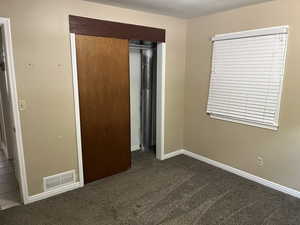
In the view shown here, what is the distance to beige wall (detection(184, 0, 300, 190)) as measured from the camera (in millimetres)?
2561

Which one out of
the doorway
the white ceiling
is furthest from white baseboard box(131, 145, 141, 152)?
the white ceiling

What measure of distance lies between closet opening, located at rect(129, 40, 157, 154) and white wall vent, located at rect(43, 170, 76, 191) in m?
1.59

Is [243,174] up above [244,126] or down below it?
below

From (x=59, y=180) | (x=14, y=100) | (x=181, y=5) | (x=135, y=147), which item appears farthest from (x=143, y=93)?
(x=14, y=100)

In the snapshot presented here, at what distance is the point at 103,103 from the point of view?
298cm

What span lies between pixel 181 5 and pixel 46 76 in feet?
6.35

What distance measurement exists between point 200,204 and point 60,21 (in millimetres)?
2710

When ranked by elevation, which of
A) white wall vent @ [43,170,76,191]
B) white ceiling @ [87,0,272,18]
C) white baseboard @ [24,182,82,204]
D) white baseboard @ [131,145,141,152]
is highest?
white ceiling @ [87,0,272,18]

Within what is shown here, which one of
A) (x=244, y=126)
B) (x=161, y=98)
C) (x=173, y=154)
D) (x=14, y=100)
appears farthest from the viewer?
(x=173, y=154)

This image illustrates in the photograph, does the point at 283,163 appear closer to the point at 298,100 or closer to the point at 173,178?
the point at 298,100

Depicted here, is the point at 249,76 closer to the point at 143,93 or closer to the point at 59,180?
the point at 143,93

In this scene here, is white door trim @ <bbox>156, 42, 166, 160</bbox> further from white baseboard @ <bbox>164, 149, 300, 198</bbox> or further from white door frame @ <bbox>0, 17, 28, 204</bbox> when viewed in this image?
white door frame @ <bbox>0, 17, 28, 204</bbox>

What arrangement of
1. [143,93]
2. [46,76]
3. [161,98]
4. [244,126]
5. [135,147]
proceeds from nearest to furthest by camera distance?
[46,76], [244,126], [161,98], [143,93], [135,147]

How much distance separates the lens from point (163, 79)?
3.55 m
